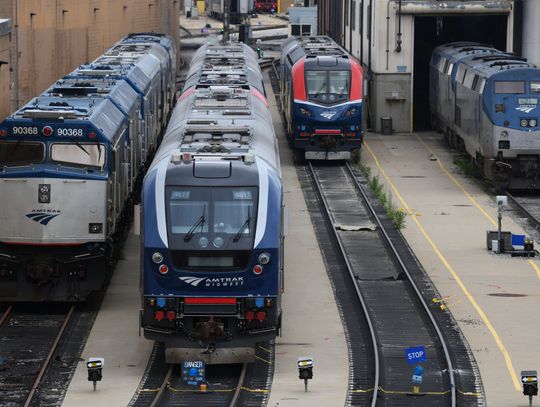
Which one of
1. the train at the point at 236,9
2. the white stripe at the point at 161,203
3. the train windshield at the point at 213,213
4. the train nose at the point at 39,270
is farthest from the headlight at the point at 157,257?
the train at the point at 236,9

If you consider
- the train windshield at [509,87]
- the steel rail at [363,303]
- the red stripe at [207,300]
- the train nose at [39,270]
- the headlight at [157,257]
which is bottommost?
the steel rail at [363,303]

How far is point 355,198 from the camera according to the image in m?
39.9

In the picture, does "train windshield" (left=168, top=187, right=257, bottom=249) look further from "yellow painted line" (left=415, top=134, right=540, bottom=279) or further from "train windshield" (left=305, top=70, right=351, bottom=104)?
"train windshield" (left=305, top=70, right=351, bottom=104)

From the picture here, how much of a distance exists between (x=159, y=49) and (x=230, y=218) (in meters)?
25.6

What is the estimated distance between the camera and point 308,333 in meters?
25.0

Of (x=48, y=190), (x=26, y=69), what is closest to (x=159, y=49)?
(x=26, y=69)

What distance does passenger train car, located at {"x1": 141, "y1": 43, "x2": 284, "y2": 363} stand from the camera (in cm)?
2159

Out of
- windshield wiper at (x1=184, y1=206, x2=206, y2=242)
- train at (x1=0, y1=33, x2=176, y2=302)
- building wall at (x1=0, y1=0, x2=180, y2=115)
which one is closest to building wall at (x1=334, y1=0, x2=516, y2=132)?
building wall at (x1=0, y1=0, x2=180, y2=115)

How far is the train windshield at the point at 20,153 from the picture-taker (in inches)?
1009

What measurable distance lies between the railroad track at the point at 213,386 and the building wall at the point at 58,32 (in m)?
17.0

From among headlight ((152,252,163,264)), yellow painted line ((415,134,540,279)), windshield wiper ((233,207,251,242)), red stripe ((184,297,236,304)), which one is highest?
windshield wiper ((233,207,251,242))

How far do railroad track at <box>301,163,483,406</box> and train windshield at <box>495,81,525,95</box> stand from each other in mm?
4761

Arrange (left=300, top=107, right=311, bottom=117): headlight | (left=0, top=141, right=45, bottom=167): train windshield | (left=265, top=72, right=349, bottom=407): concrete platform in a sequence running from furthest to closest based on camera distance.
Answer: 1. (left=300, top=107, right=311, bottom=117): headlight
2. (left=0, top=141, right=45, bottom=167): train windshield
3. (left=265, top=72, right=349, bottom=407): concrete platform

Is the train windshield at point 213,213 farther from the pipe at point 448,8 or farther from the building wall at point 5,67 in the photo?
the pipe at point 448,8
